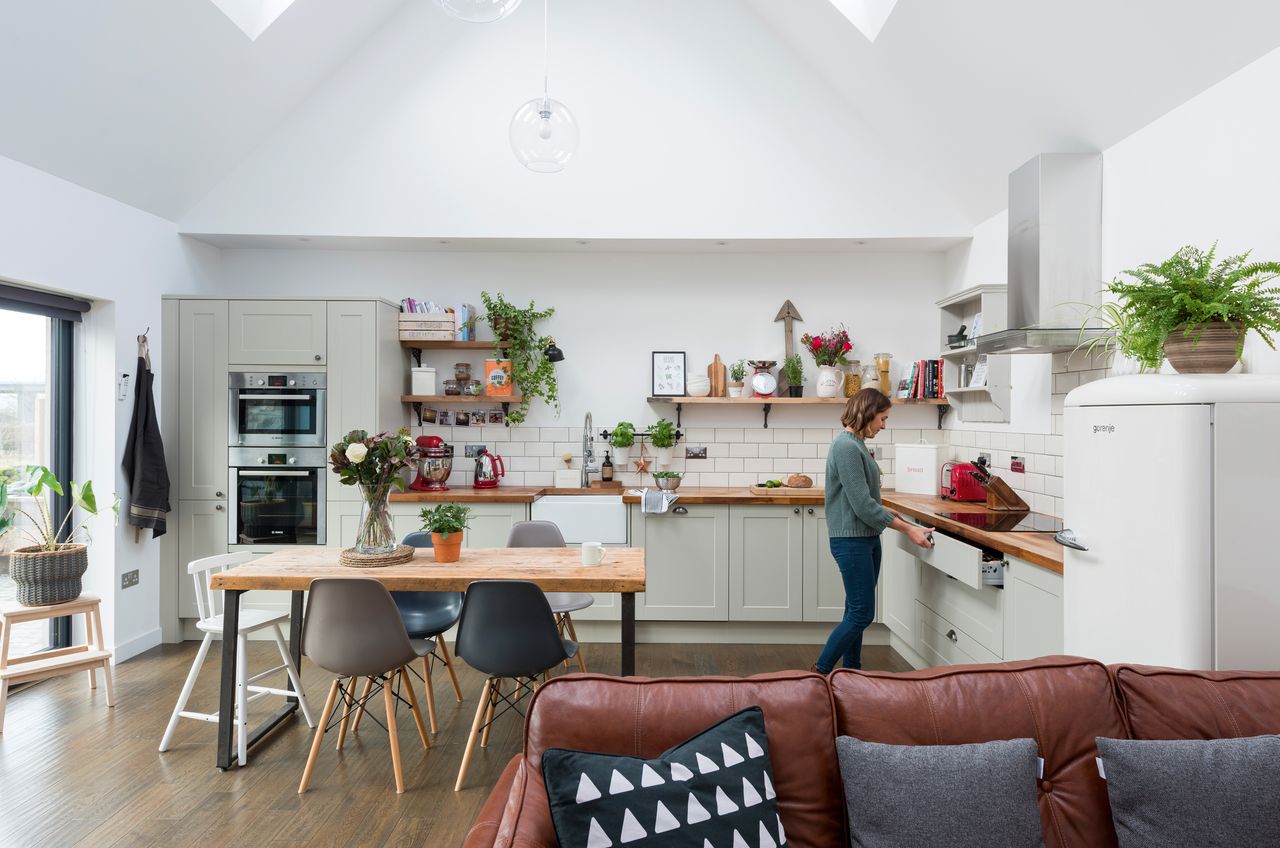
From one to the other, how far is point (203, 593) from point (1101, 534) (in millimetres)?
3721

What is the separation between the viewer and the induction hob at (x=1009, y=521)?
3.17 metres

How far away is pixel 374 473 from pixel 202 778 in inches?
53.5

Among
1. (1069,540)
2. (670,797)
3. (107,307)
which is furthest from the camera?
(107,307)

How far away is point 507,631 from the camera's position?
105 inches

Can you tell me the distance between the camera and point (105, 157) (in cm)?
377

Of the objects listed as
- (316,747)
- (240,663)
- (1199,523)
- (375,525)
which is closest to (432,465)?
(375,525)

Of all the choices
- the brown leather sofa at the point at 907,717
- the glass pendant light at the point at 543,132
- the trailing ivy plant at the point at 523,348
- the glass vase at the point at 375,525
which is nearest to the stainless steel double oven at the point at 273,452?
the trailing ivy plant at the point at 523,348

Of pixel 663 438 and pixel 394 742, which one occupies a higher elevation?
pixel 663 438

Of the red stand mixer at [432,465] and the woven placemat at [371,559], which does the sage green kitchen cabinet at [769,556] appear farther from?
the woven placemat at [371,559]

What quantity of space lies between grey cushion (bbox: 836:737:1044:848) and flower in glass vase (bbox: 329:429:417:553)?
86.7 inches

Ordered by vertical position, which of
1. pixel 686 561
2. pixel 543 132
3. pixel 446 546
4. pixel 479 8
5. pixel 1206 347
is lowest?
pixel 686 561

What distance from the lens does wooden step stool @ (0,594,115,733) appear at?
10.7ft

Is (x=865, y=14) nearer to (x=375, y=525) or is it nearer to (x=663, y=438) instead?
(x=663, y=438)

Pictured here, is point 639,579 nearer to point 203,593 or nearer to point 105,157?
point 203,593
